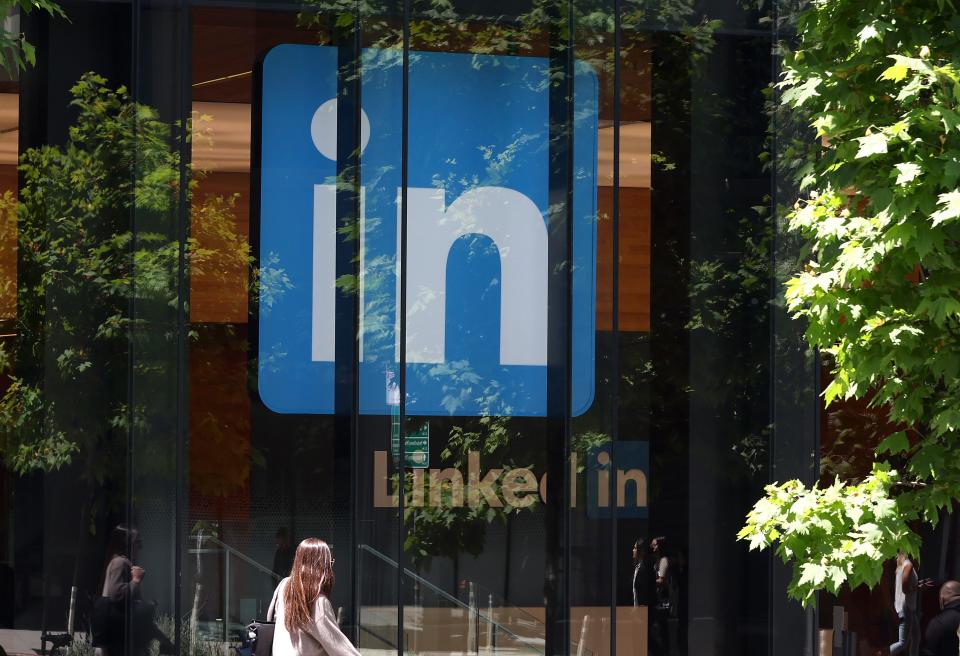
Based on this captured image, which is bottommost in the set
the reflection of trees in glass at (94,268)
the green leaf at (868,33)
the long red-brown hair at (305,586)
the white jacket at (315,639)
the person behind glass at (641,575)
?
the person behind glass at (641,575)

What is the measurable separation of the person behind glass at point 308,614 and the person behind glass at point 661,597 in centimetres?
565

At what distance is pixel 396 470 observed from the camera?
1236 centimetres

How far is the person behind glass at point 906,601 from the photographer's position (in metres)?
13.2

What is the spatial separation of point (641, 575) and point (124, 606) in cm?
451

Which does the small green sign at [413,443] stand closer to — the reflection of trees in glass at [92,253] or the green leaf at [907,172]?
the reflection of trees in glass at [92,253]

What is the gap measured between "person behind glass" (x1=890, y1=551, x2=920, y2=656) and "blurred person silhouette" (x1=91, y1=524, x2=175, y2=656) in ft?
21.6

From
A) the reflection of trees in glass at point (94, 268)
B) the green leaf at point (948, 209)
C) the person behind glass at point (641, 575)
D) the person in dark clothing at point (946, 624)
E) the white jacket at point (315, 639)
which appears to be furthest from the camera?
the person in dark clothing at point (946, 624)

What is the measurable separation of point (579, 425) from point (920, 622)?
147 inches

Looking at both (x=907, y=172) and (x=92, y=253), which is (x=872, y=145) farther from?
(x=92, y=253)

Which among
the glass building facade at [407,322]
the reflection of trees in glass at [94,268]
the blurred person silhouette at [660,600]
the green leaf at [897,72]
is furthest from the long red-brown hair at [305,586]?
the blurred person silhouette at [660,600]

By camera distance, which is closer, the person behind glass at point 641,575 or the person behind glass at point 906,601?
the person behind glass at point 641,575

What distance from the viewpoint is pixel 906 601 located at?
43.5 ft

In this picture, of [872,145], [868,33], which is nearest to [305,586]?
[872,145]

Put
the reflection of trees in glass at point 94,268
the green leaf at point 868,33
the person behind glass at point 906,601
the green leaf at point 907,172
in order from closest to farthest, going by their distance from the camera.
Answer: the green leaf at point 907,172, the green leaf at point 868,33, the reflection of trees in glass at point 94,268, the person behind glass at point 906,601
